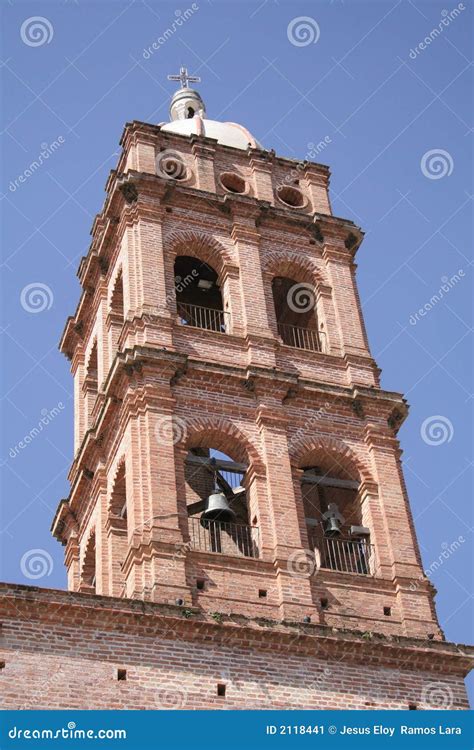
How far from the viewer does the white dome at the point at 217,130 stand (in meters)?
40.1

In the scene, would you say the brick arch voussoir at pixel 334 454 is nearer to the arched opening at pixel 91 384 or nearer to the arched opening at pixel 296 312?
the arched opening at pixel 296 312

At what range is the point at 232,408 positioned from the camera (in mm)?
31234

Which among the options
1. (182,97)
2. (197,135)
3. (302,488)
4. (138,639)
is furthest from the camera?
(182,97)

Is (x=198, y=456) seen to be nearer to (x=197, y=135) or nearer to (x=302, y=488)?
(x=302, y=488)

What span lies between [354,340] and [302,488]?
12.8 ft

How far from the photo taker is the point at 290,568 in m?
28.6

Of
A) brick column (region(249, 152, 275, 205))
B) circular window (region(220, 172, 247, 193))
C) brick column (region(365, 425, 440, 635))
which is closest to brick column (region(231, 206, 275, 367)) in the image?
brick column (region(249, 152, 275, 205))

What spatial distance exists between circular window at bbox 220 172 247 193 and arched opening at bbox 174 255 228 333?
2.43 m

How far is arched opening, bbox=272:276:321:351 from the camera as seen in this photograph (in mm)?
35406

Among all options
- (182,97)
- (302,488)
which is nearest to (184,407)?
(302,488)

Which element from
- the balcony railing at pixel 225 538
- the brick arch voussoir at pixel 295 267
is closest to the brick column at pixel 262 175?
the brick arch voussoir at pixel 295 267

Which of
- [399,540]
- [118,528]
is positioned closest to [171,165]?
[118,528]

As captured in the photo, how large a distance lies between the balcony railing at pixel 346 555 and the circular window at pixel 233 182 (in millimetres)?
10534

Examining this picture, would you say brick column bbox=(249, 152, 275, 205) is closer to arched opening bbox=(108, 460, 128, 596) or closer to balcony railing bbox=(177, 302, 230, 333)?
balcony railing bbox=(177, 302, 230, 333)
